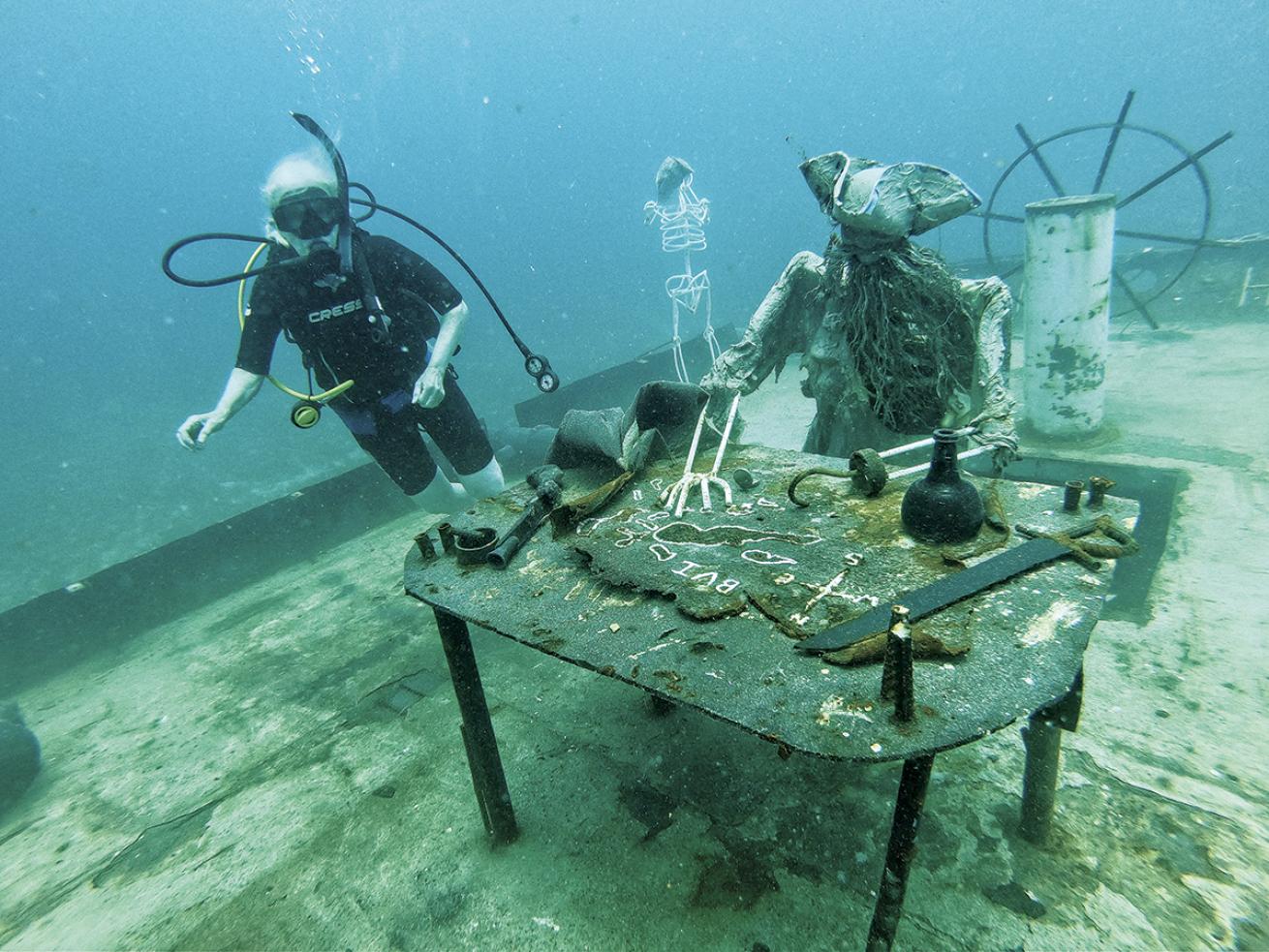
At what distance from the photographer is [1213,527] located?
12.2 feet

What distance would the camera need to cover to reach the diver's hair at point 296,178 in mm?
3393

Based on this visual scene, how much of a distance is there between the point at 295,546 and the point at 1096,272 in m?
7.54

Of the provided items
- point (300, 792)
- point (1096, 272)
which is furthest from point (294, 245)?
point (1096, 272)

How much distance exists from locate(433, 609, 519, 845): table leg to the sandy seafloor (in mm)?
128

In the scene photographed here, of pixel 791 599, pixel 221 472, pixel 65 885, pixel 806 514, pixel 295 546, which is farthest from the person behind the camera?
pixel 221 472

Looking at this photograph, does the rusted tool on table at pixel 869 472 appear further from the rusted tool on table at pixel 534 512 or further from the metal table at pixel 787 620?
the rusted tool on table at pixel 534 512

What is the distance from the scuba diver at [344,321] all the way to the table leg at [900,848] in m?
3.04

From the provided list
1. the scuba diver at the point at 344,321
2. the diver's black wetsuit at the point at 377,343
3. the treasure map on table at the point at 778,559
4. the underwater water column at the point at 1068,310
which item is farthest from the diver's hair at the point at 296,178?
the underwater water column at the point at 1068,310

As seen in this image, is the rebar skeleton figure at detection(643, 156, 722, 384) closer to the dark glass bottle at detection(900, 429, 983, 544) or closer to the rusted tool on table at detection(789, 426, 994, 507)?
the rusted tool on table at detection(789, 426, 994, 507)

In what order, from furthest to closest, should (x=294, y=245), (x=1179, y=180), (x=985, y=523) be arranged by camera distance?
(x=1179, y=180), (x=294, y=245), (x=985, y=523)

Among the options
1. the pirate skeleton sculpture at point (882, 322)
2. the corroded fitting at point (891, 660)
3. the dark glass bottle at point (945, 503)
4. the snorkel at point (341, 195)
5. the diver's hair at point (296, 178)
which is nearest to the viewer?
the corroded fitting at point (891, 660)

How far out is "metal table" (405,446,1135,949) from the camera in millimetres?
1163

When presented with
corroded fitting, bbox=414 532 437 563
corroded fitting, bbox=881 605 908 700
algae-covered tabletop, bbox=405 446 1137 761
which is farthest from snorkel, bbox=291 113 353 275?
Result: corroded fitting, bbox=881 605 908 700

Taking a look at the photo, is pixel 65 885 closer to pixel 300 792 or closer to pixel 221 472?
pixel 300 792
